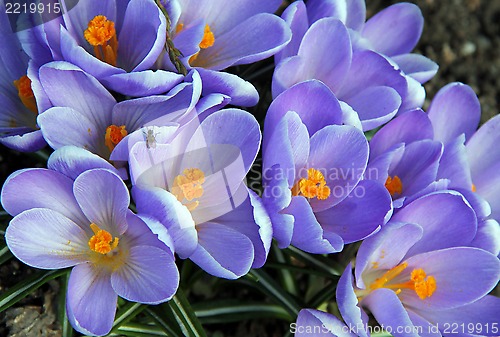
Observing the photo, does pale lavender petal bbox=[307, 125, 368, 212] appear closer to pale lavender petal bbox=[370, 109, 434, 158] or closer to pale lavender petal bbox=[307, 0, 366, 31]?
pale lavender petal bbox=[370, 109, 434, 158]

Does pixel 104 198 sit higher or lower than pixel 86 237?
higher

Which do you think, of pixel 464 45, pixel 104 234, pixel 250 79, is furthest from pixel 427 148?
pixel 464 45

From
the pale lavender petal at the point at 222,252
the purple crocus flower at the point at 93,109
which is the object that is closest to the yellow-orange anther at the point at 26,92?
the purple crocus flower at the point at 93,109

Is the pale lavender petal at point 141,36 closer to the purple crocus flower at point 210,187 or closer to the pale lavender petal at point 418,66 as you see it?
the purple crocus flower at point 210,187

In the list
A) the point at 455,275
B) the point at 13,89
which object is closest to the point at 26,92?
the point at 13,89

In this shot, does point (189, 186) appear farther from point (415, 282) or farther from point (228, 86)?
point (415, 282)

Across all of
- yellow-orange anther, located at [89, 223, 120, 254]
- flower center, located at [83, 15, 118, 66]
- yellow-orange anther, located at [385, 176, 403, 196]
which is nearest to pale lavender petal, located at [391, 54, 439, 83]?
yellow-orange anther, located at [385, 176, 403, 196]
